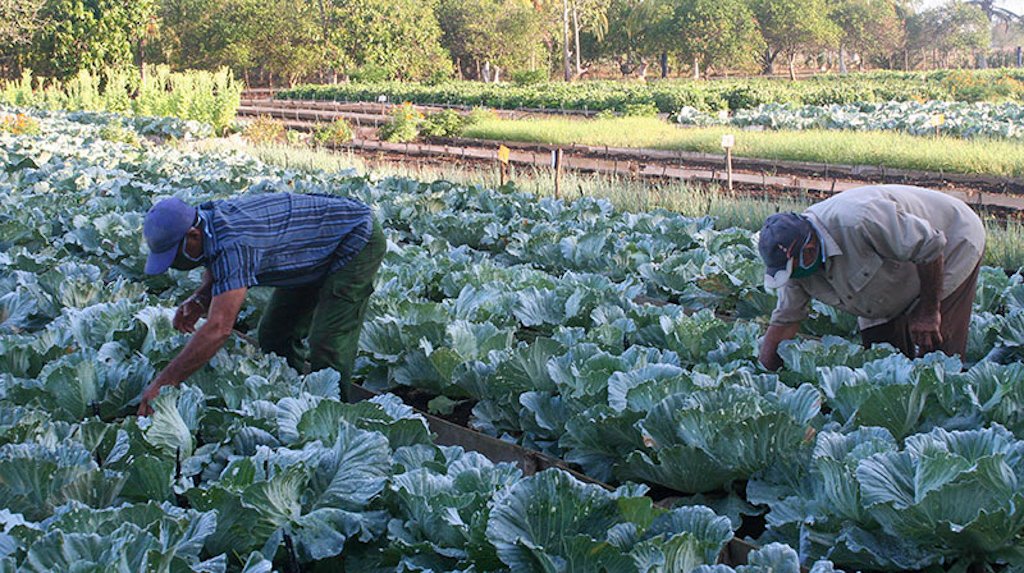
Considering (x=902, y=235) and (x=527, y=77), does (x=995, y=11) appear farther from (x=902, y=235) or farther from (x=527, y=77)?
(x=902, y=235)

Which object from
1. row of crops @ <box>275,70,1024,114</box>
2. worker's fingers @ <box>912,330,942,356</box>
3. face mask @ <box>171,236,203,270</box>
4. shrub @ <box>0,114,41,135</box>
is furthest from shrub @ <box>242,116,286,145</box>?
worker's fingers @ <box>912,330,942,356</box>

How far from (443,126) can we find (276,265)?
20.2m

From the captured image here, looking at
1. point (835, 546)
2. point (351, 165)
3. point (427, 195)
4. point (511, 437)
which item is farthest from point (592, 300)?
point (351, 165)

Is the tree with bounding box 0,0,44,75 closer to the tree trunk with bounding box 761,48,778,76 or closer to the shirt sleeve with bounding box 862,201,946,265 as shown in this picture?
the shirt sleeve with bounding box 862,201,946,265

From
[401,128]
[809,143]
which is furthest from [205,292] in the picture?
[401,128]

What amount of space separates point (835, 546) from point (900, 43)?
2981 inches

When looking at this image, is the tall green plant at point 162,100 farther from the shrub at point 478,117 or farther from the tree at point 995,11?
the tree at point 995,11

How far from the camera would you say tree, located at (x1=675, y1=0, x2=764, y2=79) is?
5325 centimetres

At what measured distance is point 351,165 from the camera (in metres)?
13.5

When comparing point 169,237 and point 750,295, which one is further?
point 750,295

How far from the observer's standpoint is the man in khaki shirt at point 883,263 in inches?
147

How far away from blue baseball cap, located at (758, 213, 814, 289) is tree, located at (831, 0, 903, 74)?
2448 inches

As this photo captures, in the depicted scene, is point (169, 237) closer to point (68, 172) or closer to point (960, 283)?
point (960, 283)

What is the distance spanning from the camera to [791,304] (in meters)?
3.93
